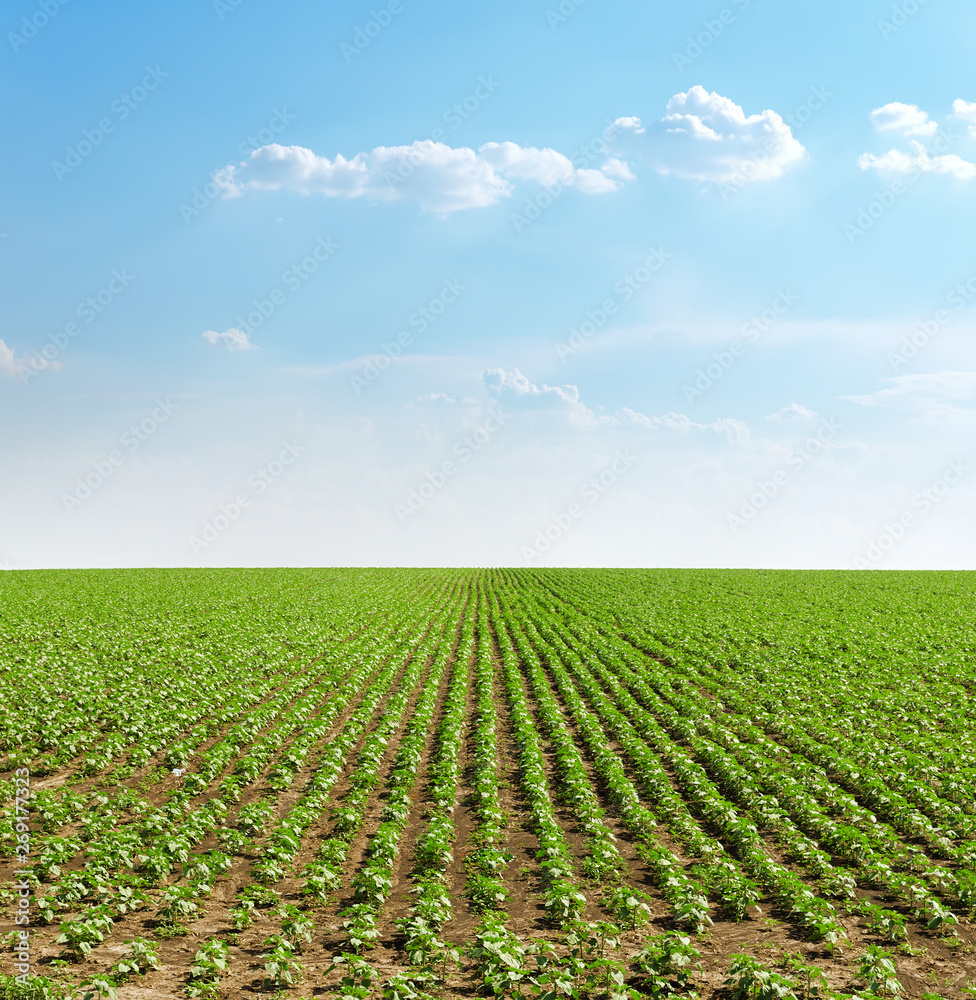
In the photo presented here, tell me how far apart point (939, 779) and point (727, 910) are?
8.04m

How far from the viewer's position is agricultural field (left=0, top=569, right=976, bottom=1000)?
882 centimetres

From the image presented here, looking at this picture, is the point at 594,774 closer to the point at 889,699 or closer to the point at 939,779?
the point at 939,779

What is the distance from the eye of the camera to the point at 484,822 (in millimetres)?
13383

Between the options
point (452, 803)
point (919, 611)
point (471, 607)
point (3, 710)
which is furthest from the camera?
point (471, 607)

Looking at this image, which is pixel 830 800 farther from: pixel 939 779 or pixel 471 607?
pixel 471 607

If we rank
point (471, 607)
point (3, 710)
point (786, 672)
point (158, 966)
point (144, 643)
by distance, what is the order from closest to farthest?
point (158, 966) → point (3, 710) → point (786, 672) → point (144, 643) → point (471, 607)

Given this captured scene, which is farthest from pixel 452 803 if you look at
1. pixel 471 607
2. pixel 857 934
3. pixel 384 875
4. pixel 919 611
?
pixel 919 611

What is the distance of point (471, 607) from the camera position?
167 ft

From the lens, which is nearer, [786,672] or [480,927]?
[480,927]

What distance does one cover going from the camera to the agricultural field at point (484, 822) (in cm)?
882

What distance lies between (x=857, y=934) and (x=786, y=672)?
17961mm

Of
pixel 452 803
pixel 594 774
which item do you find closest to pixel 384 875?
pixel 452 803

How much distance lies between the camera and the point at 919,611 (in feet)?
144

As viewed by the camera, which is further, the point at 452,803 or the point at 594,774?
the point at 594,774
